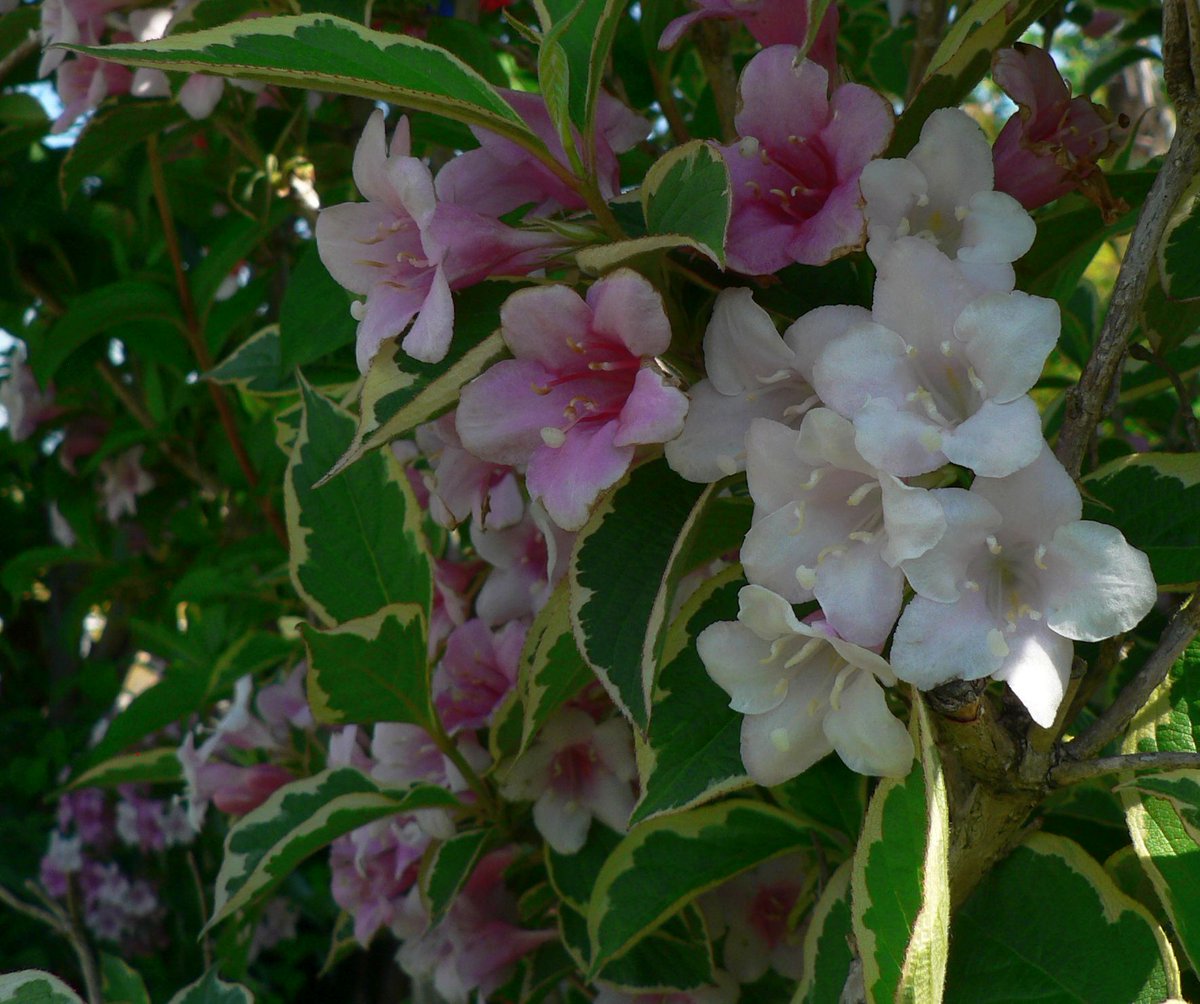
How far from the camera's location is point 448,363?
2.24ft

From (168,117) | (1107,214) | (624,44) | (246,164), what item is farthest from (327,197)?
(1107,214)

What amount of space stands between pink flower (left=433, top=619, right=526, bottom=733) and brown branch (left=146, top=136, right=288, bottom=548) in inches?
20.8

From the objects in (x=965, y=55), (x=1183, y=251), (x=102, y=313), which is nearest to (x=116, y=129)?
(x=102, y=313)

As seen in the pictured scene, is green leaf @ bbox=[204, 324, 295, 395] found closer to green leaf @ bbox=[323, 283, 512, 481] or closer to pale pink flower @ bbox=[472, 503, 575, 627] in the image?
pale pink flower @ bbox=[472, 503, 575, 627]

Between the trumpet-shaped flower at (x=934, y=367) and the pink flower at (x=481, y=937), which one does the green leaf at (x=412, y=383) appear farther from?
the pink flower at (x=481, y=937)

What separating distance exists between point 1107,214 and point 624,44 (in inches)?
22.2

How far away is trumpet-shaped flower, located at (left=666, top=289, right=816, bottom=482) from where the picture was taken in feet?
2.15

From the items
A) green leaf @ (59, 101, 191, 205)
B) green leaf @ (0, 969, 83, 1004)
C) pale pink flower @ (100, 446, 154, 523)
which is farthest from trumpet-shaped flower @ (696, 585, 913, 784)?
pale pink flower @ (100, 446, 154, 523)

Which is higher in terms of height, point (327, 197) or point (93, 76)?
point (93, 76)

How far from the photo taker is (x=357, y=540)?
38.8 inches

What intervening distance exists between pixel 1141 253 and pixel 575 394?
31cm

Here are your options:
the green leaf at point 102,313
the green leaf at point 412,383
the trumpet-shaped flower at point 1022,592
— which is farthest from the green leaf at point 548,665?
the green leaf at point 102,313

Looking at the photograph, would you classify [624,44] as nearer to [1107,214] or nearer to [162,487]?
[1107,214]

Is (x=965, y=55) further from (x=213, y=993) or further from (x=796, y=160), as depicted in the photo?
(x=213, y=993)
